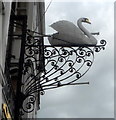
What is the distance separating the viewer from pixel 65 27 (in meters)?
8.89

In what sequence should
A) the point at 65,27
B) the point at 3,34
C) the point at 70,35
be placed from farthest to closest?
1. the point at 65,27
2. the point at 70,35
3. the point at 3,34

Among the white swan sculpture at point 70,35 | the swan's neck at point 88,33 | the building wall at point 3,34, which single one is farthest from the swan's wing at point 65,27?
the building wall at point 3,34

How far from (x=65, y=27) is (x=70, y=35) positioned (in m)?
0.28

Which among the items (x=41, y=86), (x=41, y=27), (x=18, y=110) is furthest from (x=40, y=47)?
(x=41, y=27)

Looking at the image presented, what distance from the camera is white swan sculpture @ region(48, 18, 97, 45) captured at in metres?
A: 8.65

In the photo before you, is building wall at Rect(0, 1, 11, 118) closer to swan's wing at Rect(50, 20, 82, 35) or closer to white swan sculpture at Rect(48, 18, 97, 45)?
white swan sculpture at Rect(48, 18, 97, 45)

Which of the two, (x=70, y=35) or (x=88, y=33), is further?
(x=88, y=33)

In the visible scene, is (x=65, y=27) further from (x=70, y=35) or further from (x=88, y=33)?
(x=88, y=33)

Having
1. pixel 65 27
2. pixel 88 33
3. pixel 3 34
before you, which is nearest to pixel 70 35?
pixel 65 27

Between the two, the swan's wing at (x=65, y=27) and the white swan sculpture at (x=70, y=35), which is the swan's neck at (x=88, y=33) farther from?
the swan's wing at (x=65, y=27)

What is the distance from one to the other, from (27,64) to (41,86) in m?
0.55

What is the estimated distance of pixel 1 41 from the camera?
6.70m

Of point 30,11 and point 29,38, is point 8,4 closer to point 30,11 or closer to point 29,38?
point 29,38

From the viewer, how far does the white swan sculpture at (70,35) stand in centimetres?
865
